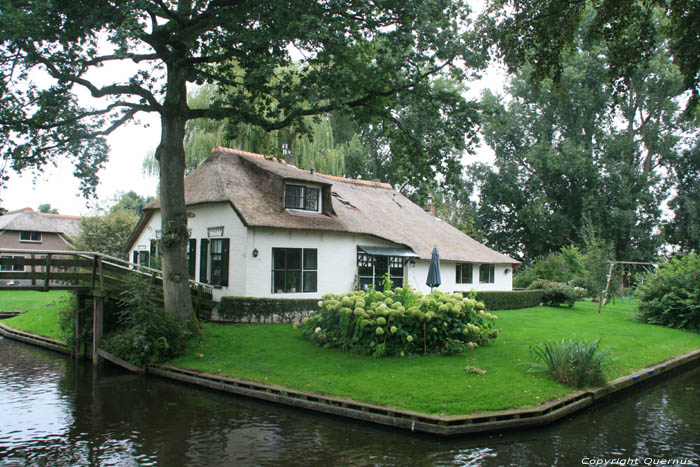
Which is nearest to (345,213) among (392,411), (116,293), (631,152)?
(116,293)

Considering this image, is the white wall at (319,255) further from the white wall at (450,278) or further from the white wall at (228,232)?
the white wall at (450,278)

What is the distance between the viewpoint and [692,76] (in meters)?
10.6

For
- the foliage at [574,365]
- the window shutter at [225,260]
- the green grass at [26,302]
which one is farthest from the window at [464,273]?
the green grass at [26,302]

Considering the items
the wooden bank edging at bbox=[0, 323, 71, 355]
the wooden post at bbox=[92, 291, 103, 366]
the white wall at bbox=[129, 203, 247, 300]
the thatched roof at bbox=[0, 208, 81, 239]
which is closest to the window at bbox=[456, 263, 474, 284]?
the white wall at bbox=[129, 203, 247, 300]

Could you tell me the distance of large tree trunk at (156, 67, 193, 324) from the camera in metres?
15.3

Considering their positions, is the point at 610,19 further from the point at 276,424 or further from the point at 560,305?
the point at 560,305

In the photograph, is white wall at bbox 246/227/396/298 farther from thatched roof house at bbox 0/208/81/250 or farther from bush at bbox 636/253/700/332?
thatched roof house at bbox 0/208/81/250

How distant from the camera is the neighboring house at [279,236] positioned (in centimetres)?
1916

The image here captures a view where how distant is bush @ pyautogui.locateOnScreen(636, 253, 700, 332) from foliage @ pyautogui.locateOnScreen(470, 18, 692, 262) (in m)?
18.4

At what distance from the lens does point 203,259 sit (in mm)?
20609

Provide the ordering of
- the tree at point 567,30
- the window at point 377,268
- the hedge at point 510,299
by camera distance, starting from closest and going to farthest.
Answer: the tree at point 567,30, the window at point 377,268, the hedge at point 510,299

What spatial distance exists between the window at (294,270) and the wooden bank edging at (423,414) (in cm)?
726

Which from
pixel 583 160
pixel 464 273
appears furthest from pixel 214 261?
pixel 583 160

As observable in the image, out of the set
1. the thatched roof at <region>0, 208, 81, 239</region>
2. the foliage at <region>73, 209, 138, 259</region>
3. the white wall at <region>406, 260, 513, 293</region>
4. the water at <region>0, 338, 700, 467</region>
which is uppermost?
the thatched roof at <region>0, 208, 81, 239</region>
